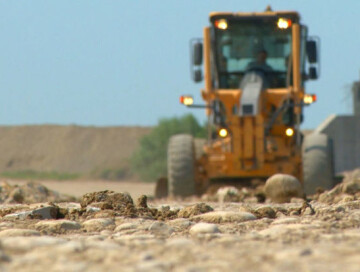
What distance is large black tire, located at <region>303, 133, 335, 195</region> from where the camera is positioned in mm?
14602

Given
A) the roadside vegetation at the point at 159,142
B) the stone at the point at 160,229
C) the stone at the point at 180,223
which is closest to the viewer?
the stone at the point at 160,229

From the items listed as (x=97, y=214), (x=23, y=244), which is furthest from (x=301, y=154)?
(x=23, y=244)

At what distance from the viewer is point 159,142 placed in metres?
46.9

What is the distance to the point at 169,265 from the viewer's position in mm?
3641

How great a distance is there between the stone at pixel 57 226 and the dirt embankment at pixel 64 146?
2605 inches

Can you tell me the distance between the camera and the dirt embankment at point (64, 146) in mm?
74875

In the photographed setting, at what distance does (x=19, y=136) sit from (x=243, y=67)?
68267mm

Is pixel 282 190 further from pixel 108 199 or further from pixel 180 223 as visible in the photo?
pixel 180 223

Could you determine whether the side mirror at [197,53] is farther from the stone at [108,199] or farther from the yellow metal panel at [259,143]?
the stone at [108,199]

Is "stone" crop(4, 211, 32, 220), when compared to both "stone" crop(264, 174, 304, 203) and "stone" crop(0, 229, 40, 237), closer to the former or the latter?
"stone" crop(0, 229, 40, 237)

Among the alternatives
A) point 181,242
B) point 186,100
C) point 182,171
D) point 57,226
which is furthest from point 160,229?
point 182,171

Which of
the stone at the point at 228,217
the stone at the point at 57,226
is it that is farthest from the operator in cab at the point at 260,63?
the stone at the point at 57,226

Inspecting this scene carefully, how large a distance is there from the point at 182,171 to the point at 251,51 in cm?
243

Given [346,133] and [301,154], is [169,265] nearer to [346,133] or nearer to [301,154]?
[301,154]
